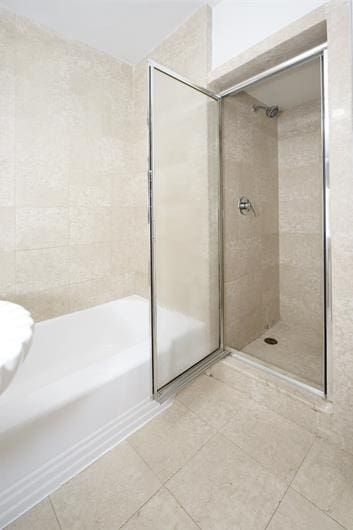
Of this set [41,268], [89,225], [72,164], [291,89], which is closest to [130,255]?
[89,225]

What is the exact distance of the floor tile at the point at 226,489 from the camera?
858 millimetres

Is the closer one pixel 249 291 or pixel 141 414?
pixel 141 414

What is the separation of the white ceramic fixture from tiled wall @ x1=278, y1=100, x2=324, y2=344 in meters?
2.12

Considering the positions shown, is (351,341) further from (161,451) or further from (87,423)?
(87,423)

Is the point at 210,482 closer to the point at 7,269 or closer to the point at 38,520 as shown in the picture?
the point at 38,520

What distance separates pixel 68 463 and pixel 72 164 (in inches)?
68.0

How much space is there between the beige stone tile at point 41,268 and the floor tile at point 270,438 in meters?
1.39

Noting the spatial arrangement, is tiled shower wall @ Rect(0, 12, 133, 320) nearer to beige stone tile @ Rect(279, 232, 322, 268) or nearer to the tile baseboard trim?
the tile baseboard trim

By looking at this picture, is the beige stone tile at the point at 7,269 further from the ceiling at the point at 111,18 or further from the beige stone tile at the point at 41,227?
the ceiling at the point at 111,18

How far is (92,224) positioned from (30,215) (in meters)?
0.42

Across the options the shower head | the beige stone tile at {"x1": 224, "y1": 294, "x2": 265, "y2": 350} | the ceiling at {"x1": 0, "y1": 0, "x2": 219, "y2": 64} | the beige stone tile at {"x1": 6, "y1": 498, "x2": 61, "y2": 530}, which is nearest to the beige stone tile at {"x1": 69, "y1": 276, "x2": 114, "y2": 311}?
the beige stone tile at {"x1": 224, "y1": 294, "x2": 265, "y2": 350}

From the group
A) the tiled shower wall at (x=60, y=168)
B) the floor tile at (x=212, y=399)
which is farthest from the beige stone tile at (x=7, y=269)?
the floor tile at (x=212, y=399)

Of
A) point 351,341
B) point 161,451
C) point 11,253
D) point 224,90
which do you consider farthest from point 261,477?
point 224,90

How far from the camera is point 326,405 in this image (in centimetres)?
117
